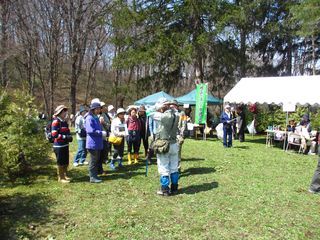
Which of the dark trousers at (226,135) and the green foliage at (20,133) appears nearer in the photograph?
the green foliage at (20,133)

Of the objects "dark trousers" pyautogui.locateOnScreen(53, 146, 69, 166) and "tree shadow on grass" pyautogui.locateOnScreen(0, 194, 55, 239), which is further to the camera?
"dark trousers" pyautogui.locateOnScreen(53, 146, 69, 166)

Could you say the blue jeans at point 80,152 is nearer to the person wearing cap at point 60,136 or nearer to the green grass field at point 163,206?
the green grass field at point 163,206

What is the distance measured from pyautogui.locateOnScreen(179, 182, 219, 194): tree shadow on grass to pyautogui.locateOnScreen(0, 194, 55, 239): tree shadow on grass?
2554 mm

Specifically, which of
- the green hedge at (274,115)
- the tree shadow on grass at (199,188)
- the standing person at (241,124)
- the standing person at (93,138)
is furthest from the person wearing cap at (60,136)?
the green hedge at (274,115)

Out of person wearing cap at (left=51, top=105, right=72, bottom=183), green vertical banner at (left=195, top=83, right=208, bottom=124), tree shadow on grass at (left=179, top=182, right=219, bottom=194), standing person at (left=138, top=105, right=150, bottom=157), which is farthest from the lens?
green vertical banner at (left=195, top=83, right=208, bottom=124)

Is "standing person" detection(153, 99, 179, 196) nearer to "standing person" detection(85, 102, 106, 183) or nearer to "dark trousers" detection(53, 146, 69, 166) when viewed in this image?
"standing person" detection(85, 102, 106, 183)

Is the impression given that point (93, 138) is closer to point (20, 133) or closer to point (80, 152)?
point (20, 133)

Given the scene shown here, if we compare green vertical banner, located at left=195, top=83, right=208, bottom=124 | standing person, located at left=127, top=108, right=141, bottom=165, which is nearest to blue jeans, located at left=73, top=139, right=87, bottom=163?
standing person, located at left=127, top=108, right=141, bottom=165

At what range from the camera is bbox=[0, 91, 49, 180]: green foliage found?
726 cm

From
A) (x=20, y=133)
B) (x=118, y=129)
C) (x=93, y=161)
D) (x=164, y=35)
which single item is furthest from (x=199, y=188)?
(x=164, y=35)

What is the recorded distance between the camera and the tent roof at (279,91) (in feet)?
41.7

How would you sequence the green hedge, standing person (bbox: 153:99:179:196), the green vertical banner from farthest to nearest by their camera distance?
the green hedge
the green vertical banner
standing person (bbox: 153:99:179:196)

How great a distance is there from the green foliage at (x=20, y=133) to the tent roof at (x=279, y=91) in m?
9.22

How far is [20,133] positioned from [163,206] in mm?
3908
